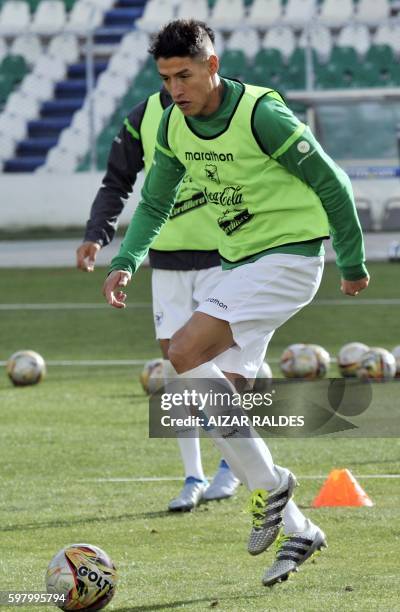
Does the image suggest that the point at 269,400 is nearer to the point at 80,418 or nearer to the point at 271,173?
the point at 80,418

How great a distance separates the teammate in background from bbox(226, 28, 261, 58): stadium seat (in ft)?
82.8

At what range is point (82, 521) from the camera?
636 centimetres

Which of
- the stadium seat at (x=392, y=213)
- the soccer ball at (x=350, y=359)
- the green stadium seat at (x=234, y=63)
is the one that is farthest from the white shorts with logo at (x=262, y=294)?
the green stadium seat at (x=234, y=63)

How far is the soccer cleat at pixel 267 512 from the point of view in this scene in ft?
16.9

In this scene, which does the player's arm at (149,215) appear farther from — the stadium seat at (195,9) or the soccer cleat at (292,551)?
the stadium seat at (195,9)

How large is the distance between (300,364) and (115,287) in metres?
5.37

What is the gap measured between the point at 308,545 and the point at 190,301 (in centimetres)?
201

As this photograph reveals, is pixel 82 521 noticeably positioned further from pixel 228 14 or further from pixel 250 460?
pixel 228 14

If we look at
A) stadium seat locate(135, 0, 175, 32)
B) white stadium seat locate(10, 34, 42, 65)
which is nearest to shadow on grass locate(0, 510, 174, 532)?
stadium seat locate(135, 0, 175, 32)

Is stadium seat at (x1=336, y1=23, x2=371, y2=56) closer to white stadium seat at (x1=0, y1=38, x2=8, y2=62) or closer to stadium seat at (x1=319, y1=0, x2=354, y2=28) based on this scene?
stadium seat at (x1=319, y1=0, x2=354, y2=28)

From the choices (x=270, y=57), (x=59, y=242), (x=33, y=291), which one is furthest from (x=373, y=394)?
(x=270, y=57)

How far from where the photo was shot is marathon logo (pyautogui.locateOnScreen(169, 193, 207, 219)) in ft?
22.5

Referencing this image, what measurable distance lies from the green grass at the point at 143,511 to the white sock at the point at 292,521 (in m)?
0.18

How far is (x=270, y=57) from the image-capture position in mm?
30953
